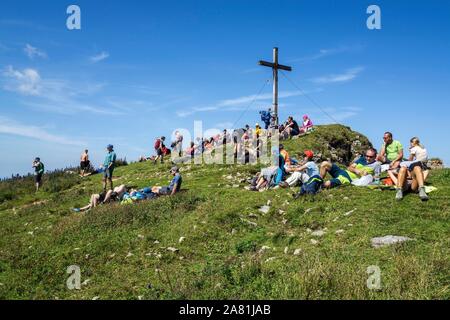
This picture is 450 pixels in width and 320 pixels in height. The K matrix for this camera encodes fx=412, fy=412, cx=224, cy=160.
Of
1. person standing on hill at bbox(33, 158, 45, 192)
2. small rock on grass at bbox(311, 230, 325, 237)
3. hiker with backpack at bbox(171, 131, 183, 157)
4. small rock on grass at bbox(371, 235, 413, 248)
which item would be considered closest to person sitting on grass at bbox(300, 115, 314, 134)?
hiker with backpack at bbox(171, 131, 183, 157)

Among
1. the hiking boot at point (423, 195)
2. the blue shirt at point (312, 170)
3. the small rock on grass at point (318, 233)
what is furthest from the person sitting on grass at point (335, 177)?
the small rock on grass at point (318, 233)

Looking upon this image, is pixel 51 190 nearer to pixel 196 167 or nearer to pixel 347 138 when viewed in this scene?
pixel 196 167

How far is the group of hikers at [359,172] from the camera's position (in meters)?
14.0

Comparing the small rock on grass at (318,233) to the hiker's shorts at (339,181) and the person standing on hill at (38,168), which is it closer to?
the hiker's shorts at (339,181)

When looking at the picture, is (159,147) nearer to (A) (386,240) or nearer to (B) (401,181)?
(B) (401,181)

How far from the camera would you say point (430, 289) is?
23.9 ft

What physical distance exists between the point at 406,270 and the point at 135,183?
19.5 m

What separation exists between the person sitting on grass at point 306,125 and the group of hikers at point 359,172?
595 inches

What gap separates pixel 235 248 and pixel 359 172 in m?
8.96

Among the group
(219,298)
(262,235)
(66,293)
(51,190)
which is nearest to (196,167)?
(51,190)

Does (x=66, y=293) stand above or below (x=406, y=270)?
below

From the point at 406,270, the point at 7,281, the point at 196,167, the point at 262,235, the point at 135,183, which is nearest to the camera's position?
the point at 406,270
